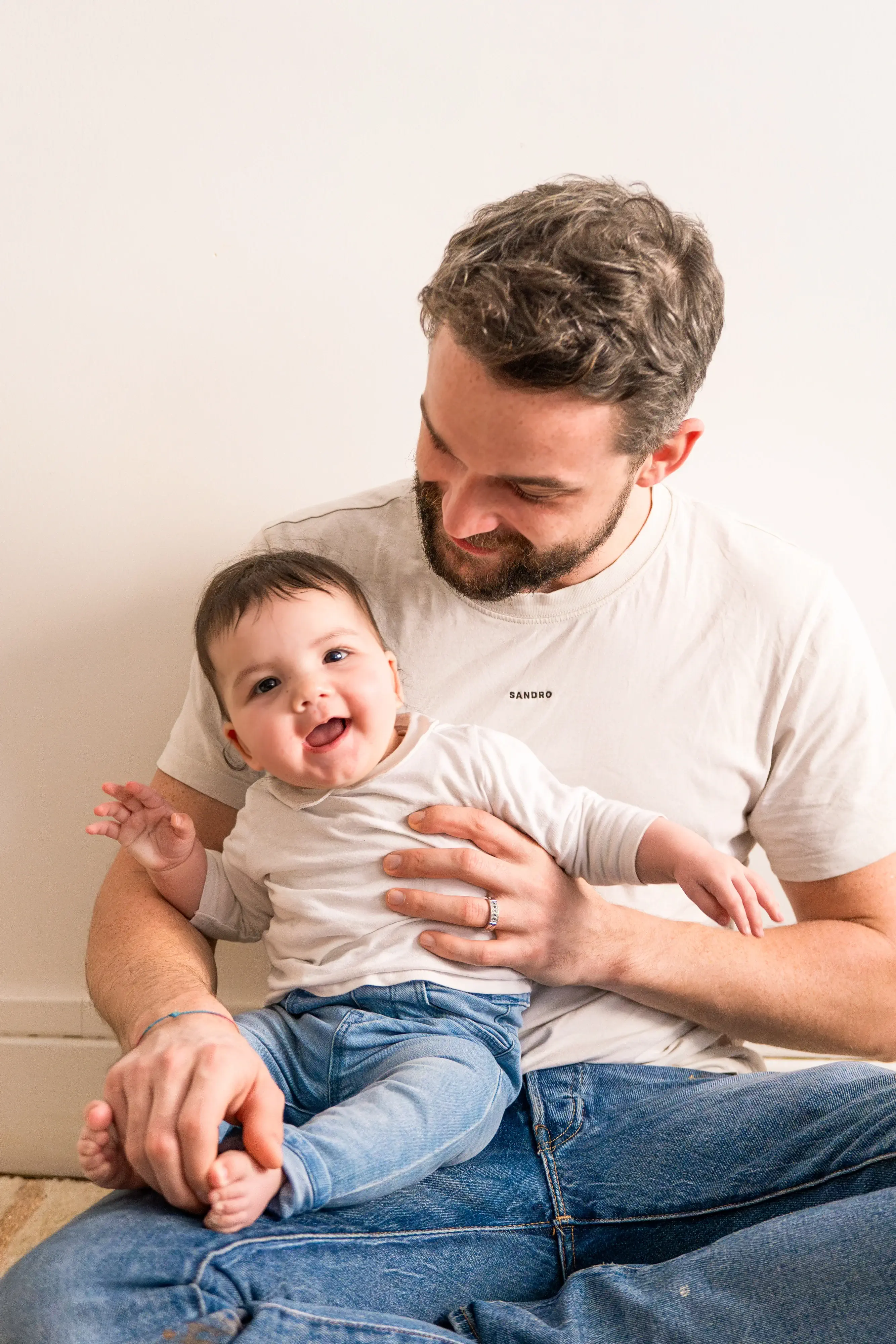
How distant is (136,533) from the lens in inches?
65.9

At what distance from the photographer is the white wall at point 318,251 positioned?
1.52 m

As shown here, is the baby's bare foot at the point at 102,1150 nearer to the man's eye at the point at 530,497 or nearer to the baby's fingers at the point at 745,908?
the baby's fingers at the point at 745,908

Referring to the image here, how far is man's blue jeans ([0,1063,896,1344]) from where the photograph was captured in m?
0.91

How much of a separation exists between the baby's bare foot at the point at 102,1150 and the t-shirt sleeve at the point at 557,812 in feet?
1.68

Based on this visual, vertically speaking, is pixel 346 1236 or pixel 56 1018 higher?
pixel 346 1236

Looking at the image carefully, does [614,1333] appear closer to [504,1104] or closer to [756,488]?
[504,1104]

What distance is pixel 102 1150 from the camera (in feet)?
3.17

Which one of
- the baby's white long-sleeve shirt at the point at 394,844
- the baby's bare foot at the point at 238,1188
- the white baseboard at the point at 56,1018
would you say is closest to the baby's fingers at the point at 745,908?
the baby's white long-sleeve shirt at the point at 394,844

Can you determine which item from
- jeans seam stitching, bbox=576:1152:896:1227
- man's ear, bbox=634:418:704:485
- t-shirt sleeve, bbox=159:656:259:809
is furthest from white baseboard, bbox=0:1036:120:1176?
man's ear, bbox=634:418:704:485

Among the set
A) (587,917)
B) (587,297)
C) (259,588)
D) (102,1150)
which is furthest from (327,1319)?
(587,297)

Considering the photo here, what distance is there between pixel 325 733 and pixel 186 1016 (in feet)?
1.08

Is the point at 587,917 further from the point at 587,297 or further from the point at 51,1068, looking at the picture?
the point at 51,1068

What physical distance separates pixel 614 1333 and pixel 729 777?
2.12ft

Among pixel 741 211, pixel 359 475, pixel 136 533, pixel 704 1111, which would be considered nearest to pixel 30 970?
pixel 136 533
